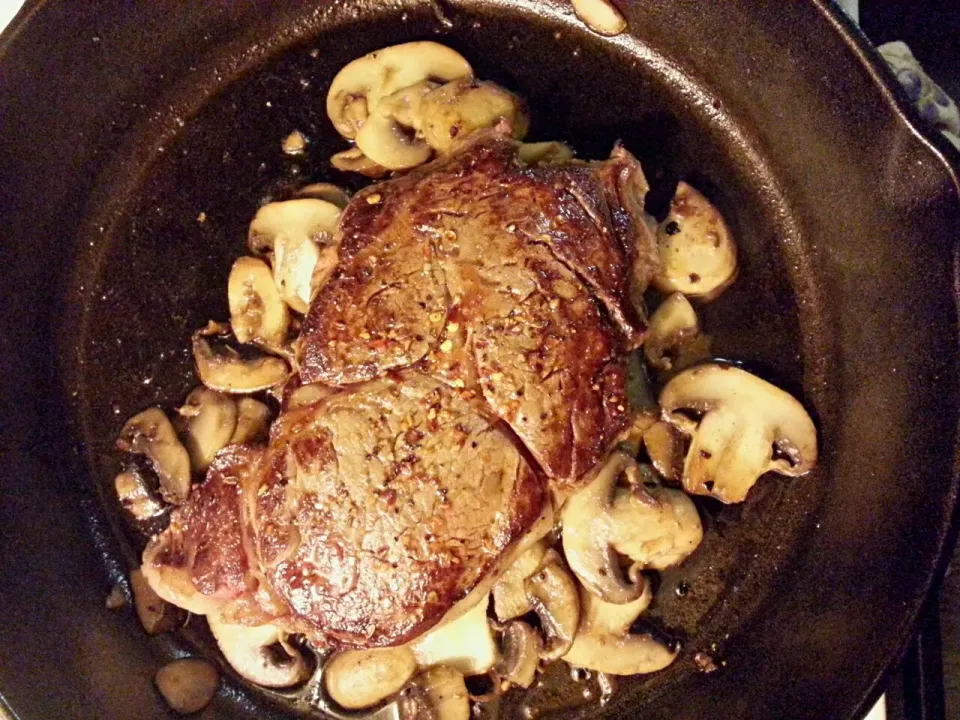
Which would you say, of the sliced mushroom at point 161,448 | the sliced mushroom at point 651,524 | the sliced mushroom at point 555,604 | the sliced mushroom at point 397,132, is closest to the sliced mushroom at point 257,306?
the sliced mushroom at point 161,448

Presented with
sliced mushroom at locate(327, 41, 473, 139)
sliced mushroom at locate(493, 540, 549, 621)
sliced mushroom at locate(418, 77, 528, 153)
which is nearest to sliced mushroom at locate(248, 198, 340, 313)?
sliced mushroom at locate(327, 41, 473, 139)

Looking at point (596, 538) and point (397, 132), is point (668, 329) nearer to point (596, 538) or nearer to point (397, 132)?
point (596, 538)

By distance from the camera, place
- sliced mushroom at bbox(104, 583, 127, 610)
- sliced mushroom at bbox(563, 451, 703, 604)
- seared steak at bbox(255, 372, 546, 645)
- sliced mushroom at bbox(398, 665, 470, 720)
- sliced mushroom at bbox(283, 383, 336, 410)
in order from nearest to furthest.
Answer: seared steak at bbox(255, 372, 546, 645), sliced mushroom at bbox(283, 383, 336, 410), sliced mushroom at bbox(563, 451, 703, 604), sliced mushroom at bbox(398, 665, 470, 720), sliced mushroom at bbox(104, 583, 127, 610)

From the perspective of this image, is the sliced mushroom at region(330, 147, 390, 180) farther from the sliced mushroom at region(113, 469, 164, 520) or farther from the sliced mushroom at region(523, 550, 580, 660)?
the sliced mushroom at region(523, 550, 580, 660)

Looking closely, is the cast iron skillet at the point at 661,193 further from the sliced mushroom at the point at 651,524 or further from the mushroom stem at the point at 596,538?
the mushroom stem at the point at 596,538

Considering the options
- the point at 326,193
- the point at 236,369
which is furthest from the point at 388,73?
the point at 236,369

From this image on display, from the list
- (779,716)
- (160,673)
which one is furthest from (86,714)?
(779,716)

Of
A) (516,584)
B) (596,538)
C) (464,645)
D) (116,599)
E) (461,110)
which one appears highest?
(461,110)
